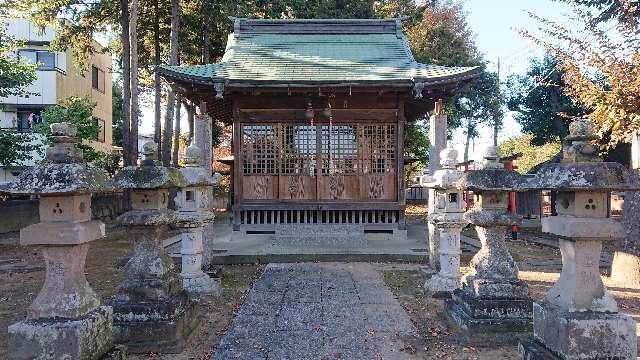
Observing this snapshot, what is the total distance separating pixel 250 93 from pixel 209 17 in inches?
419

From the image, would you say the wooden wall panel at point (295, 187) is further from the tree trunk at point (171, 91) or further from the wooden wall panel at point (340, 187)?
the tree trunk at point (171, 91)

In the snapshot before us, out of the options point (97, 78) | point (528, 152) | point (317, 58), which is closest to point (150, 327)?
point (317, 58)

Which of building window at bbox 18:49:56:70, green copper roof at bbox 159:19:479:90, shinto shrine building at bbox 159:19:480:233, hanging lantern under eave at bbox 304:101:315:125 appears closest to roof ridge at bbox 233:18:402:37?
green copper roof at bbox 159:19:479:90

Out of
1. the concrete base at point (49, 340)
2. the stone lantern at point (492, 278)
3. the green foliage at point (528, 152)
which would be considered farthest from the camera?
the green foliage at point (528, 152)

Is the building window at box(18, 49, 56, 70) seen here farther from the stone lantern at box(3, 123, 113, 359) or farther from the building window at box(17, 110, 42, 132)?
the stone lantern at box(3, 123, 113, 359)

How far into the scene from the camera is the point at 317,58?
13820mm

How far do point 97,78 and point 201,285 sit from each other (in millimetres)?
29062

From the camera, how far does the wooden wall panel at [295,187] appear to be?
13.0 m

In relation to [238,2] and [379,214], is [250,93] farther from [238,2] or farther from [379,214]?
[238,2]

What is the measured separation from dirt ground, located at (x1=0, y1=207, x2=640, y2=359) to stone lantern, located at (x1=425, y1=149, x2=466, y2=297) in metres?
0.39

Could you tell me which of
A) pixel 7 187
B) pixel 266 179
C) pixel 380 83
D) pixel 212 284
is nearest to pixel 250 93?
pixel 266 179

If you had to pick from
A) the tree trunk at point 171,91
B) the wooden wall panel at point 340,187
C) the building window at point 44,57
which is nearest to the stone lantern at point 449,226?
the wooden wall panel at point 340,187

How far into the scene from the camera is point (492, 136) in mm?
35562

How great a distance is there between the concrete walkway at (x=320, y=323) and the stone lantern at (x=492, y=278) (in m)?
0.80
